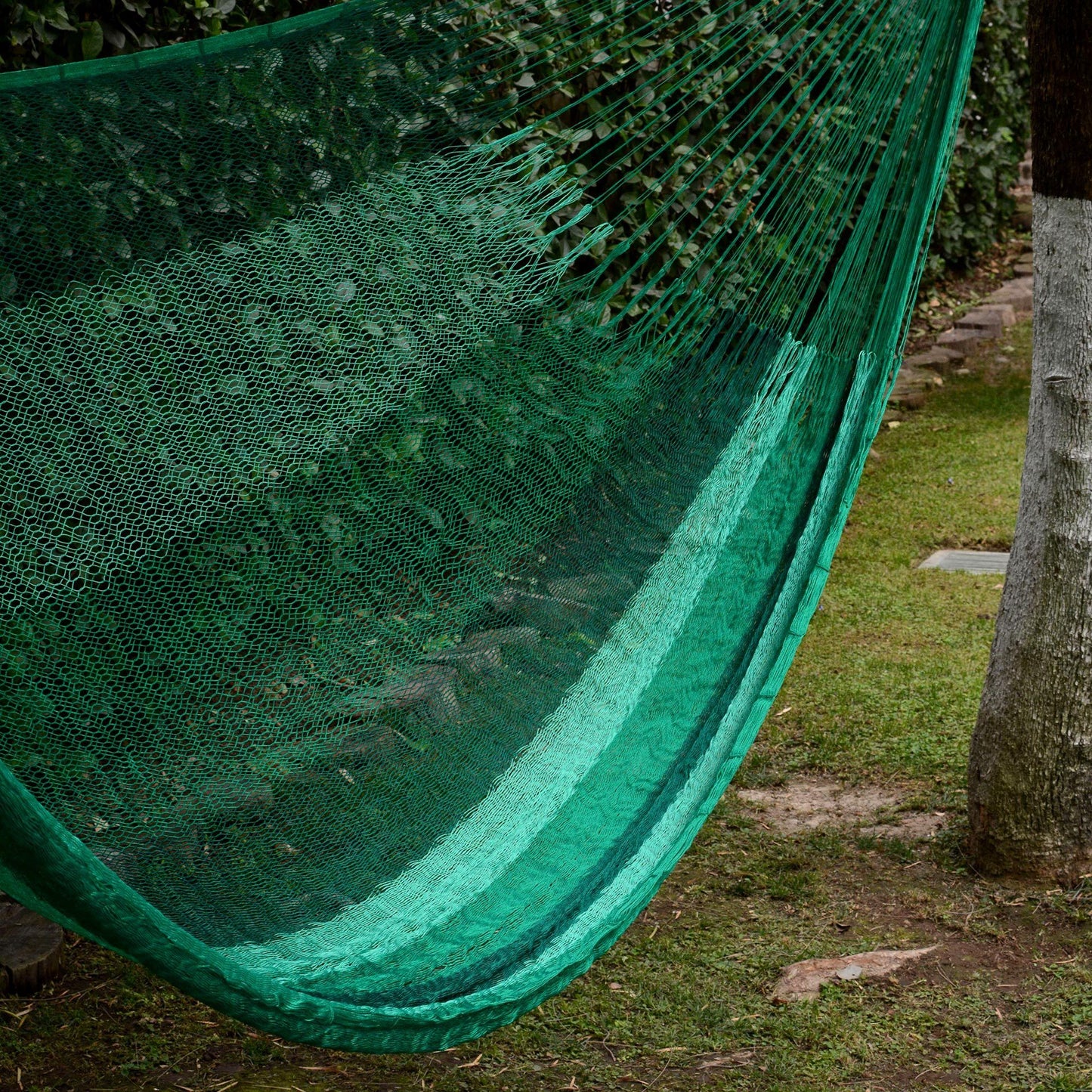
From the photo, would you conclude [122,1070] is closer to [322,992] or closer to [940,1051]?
[322,992]

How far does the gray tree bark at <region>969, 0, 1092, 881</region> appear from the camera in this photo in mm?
2354

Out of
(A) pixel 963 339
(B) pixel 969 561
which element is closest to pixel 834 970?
(B) pixel 969 561

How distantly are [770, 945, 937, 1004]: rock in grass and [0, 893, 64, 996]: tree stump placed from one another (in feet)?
4.03

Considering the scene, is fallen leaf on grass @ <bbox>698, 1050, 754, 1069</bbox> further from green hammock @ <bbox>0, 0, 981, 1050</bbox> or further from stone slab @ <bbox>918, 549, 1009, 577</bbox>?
stone slab @ <bbox>918, 549, 1009, 577</bbox>

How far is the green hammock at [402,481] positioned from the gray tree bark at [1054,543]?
0.34 meters

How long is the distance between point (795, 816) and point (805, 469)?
94 centimetres

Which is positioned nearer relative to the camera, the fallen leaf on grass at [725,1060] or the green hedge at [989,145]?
the fallen leaf on grass at [725,1060]

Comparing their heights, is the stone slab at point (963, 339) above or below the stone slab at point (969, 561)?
above

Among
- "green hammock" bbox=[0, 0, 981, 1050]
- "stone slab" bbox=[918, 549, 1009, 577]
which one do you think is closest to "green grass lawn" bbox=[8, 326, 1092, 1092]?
"green hammock" bbox=[0, 0, 981, 1050]

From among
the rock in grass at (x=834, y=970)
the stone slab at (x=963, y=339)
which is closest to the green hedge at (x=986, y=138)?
the stone slab at (x=963, y=339)

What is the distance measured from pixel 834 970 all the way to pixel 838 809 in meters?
0.61

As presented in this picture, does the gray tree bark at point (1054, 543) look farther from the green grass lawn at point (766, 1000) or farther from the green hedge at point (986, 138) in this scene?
the green hedge at point (986, 138)

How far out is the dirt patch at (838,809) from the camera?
9.04ft

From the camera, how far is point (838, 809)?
287 centimetres
